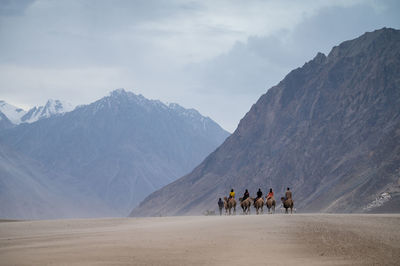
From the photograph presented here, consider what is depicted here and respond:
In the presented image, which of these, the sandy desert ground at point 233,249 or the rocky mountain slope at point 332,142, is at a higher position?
the rocky mountain slope at point 332,142

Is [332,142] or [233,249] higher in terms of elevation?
[332,142]

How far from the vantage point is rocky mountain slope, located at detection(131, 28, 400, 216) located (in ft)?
424

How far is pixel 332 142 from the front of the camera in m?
163

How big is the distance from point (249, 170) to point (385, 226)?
153 metres

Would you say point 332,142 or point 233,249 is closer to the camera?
point 233,249

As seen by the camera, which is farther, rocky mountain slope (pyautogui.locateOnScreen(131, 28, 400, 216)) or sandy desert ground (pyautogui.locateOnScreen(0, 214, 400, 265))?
rocky mountain slope (pyautogui.locateOnScreen(131, 28, 400, 216))

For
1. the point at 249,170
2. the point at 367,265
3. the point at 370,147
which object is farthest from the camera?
the point at 249,170

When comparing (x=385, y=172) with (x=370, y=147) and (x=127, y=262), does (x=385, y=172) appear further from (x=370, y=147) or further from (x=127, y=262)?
(x=127, y=262)

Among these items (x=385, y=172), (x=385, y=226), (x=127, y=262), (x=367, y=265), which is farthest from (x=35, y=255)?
(x=385, y=172)

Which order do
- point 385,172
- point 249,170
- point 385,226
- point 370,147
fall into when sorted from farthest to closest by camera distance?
point 249,170, point 370,147, point 385,172, point 385,226

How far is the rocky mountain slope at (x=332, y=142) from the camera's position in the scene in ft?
424

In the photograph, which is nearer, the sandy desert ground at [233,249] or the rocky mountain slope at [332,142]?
the sandy desert ground at [233,249]

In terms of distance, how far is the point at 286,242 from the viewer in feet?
72.6

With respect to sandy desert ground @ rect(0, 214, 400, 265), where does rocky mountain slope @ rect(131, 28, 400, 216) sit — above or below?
above
